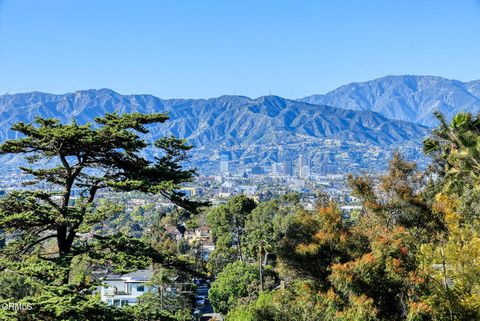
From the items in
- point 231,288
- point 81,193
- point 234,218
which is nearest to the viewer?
point 81,193

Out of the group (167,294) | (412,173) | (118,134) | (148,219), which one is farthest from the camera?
(148,219)

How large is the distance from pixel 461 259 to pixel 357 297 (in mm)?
2530

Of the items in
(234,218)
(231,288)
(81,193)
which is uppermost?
(81,193)

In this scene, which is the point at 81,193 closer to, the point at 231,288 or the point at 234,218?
the point at 231,288

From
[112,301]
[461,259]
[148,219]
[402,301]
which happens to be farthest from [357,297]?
[148,219]

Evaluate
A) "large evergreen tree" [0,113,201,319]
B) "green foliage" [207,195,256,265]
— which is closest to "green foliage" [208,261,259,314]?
"green foliage" [207,195,256,265]

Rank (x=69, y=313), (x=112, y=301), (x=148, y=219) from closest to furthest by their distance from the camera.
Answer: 1. (x=69, y=313)
2. (x=112, y=301)
3. (x=148, y=219)

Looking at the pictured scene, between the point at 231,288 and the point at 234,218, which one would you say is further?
the point at 234,218

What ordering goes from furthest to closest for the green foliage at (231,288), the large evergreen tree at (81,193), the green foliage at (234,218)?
1. the green foliage at (234,218)
2. the green foliage at (231,288)
3. the large evergreen tree at (81,193)

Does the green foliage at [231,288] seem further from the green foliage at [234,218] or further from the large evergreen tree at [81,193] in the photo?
the large evergreen tree at [81,193]

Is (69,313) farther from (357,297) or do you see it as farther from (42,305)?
(357,297)

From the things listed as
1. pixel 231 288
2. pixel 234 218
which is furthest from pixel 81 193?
pixel 234 218

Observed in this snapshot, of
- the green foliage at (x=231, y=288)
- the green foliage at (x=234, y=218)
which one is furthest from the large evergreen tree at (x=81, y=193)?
the green foliage at (x=234, y=218)

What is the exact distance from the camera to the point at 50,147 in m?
7.57
